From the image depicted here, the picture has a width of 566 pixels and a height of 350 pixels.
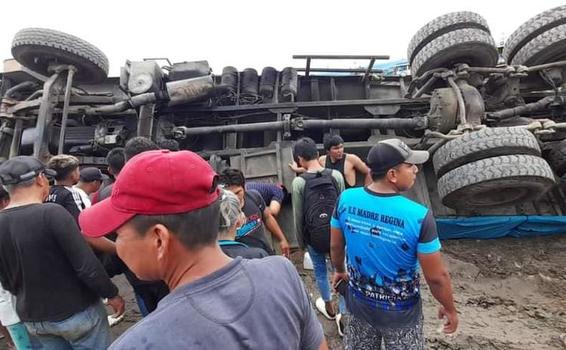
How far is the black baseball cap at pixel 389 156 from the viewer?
1892 mm

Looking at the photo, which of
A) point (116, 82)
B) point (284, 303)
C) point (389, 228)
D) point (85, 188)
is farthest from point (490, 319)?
point (116, 82)

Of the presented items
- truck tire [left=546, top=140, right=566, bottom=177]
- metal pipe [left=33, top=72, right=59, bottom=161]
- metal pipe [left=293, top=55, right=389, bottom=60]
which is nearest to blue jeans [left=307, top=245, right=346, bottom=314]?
metal pipe [left=293, top=55, right=389, bottom=60]

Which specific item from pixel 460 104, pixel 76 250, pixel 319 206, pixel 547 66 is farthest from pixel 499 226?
pixel 76 250

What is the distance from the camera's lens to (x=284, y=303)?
88 centimetres

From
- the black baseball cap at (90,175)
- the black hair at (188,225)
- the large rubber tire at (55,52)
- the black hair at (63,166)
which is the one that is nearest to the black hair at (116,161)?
the black hair at (63,166)

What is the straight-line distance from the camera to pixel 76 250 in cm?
188

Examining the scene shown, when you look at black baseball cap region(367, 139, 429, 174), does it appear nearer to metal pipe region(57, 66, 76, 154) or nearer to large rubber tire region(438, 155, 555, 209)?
large rubber tire region(438, 155, 555, 209)

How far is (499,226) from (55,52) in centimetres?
613

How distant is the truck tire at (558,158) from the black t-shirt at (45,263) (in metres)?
5.05

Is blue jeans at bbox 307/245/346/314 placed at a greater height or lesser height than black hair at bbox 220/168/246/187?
lesser

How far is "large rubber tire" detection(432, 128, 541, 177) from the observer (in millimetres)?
3617

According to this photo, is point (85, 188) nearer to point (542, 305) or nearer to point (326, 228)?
point (326, 228)

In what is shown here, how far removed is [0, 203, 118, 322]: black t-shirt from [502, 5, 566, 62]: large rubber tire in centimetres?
552

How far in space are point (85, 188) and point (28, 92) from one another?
150 inches
